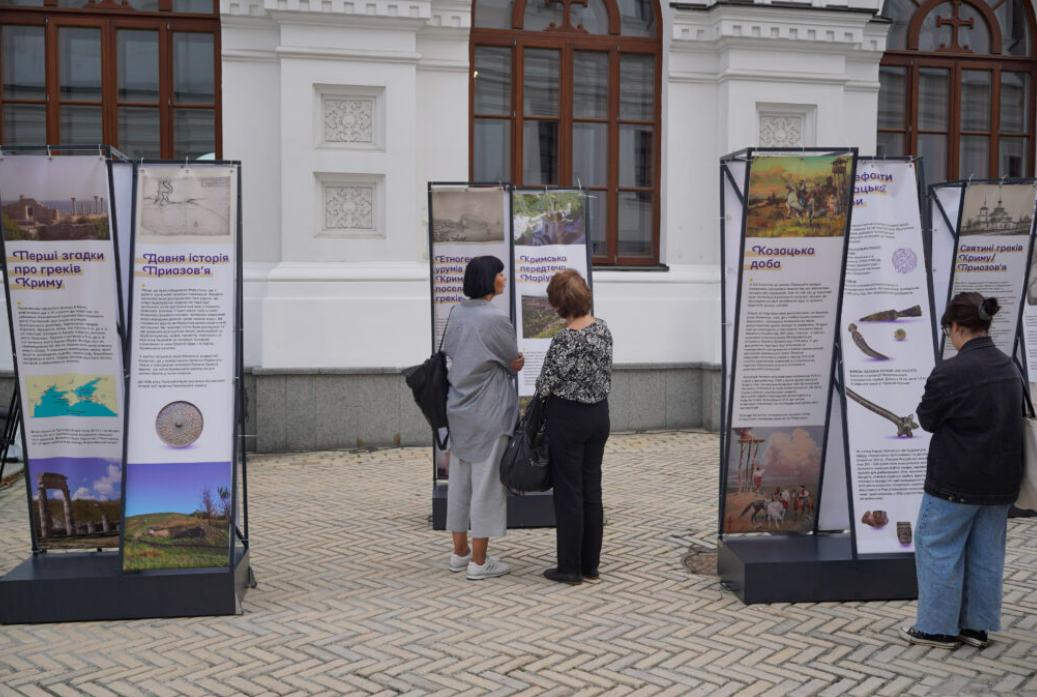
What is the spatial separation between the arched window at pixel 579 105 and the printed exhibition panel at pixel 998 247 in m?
4.91

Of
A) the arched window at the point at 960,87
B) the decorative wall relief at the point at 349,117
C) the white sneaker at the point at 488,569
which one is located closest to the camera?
the white sneaker at the point at 488,569

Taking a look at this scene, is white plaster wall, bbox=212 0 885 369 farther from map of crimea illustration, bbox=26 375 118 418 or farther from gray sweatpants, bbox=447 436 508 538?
map of crimea illustration, bbox=26 375 118 418

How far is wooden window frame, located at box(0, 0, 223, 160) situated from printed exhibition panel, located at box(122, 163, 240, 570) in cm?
593

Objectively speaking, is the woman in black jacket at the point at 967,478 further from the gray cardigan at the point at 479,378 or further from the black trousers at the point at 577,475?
the gray cardigan at the point at 479,378

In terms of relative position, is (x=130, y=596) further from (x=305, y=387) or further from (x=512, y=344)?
(x=305, y=387)

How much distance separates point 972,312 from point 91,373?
13.6ft

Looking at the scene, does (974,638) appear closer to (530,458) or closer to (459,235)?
(530,458)

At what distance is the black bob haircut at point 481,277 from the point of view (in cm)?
609

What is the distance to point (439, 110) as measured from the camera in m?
11.2

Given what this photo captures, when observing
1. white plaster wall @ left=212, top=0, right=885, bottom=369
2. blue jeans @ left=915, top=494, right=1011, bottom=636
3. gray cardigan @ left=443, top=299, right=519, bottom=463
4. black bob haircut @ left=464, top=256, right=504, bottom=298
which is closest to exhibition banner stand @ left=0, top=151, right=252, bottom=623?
gray cardigan @ left=443, top=299, right=519, bottom=463

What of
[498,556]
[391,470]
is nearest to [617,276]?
[391,470]

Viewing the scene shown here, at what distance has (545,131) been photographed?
38.8 ft

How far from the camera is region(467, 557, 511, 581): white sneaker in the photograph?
20.2 feet

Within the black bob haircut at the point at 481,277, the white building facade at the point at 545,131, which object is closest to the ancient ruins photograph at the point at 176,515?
the black bob haircut at the point at 481,277
